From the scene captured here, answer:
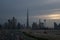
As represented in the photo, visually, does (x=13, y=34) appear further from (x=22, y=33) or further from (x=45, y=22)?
(x=45, y=22)

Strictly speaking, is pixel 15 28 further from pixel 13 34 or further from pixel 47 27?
pixel 47 27

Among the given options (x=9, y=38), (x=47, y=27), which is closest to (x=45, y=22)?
(x=47, y=27)

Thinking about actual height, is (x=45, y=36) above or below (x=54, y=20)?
below

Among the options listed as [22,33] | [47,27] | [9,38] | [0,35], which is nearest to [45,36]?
[47,27]

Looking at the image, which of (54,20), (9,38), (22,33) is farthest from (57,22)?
(9,38)

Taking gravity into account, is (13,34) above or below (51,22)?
below

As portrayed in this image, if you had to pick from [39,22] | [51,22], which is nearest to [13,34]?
[39,22]

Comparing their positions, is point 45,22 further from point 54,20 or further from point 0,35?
point 0,35
